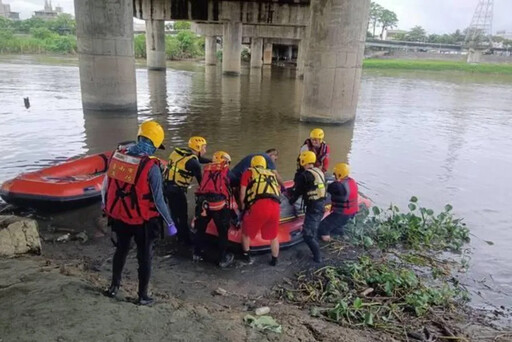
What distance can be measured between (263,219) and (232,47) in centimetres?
3270

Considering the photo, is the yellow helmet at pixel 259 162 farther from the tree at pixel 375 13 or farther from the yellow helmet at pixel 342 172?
the tree at pixel 375 13

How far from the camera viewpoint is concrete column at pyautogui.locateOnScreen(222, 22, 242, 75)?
117 feet

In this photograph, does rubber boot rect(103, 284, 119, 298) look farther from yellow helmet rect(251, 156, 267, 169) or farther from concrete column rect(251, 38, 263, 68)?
concrete column rect(251, 38, 263, 68)

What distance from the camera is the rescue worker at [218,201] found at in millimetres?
5371

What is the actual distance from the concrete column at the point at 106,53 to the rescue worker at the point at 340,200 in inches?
456

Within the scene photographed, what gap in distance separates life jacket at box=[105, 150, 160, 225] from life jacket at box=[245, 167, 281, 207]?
1.63 m

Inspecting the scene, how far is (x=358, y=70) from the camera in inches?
589

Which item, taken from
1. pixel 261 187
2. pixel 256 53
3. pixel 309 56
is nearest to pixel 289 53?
pixel 256 53

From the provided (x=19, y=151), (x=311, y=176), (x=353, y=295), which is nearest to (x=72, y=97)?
(x=19, y=151)

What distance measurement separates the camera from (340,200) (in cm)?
620

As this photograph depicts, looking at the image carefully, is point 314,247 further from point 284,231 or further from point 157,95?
point 157,95

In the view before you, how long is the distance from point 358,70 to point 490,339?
39.5ft

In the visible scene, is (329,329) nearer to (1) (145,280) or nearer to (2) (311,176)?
(1) (145,280)

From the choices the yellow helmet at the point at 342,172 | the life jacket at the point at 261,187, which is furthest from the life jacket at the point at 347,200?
the life jacket at the point at 261,187
